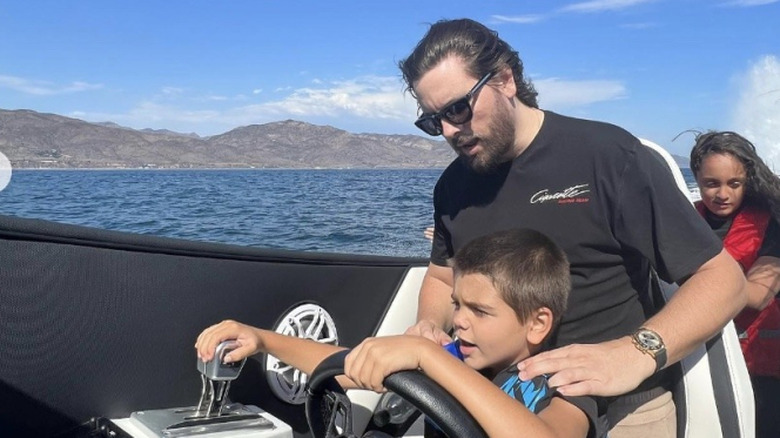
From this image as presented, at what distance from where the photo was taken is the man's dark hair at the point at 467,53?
2197 millimetres

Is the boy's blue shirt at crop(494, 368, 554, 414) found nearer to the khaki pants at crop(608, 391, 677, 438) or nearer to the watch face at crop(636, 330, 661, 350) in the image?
the watch face at crop(636, 330, 661, 350)

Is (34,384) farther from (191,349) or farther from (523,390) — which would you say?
(523,390)

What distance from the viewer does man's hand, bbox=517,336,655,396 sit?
1.61 meters

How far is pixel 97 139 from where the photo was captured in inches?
229

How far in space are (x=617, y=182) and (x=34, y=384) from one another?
146 cm

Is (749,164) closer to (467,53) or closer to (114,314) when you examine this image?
(467,53)

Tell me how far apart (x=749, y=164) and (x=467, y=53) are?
139 centimetres

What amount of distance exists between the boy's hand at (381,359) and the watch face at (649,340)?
69 cm

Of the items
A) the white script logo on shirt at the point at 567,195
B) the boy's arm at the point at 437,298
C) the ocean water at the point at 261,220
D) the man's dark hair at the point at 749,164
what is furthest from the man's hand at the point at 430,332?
the ocean water at the point at 261,220

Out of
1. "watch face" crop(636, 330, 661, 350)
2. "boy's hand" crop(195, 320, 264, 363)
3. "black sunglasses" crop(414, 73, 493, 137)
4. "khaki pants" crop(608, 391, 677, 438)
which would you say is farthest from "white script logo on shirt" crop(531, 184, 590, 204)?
"boy's hand" crop(195, 320, 264, 363)

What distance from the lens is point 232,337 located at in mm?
1987

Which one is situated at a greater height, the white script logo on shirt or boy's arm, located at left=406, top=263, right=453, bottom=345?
the white script logo on shirt

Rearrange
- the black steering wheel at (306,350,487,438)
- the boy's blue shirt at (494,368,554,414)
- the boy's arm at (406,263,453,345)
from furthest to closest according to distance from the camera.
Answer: the boy's arm at (406,263,453,345)
the boy's blue shirt at (494,368,554,414)
the black steering wheel at (306,350,487,438)

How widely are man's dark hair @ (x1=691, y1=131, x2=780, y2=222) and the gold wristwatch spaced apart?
4.45 feet
